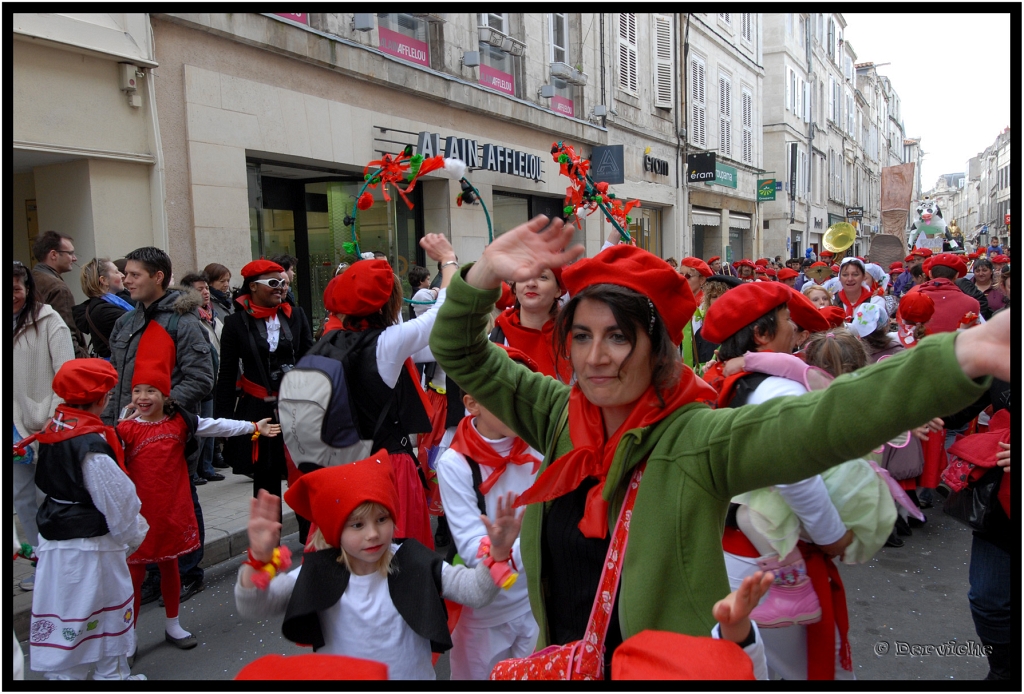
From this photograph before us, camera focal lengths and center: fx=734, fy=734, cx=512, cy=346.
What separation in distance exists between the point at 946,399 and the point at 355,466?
172 cm

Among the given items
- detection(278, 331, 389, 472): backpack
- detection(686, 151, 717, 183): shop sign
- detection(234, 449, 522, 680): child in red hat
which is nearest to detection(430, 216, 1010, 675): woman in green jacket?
detection(234, 449, 522, 680): child in red hat

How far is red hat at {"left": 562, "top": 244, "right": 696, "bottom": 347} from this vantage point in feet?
5.53

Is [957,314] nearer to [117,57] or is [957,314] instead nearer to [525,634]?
[525,634]

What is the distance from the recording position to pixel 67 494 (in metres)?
3.25

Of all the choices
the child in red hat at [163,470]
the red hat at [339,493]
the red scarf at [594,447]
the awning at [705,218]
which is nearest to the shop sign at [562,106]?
the awning at [705,218]

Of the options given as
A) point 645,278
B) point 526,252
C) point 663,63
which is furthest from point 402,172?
point 663,63

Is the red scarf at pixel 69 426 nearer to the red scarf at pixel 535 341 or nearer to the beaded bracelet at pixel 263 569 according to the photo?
the beaded bracelet at pixel 263 569

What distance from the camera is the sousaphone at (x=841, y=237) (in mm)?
18188

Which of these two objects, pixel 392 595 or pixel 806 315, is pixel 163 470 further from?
pixel 806 315

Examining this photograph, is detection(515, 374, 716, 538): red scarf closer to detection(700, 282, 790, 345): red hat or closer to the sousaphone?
detection(700, 282, 790, 345): red hat

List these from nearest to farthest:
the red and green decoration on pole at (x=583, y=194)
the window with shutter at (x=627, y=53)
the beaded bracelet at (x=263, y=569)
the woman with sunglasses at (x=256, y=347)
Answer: the beaded bracelet at (x=263, y=569) → the woman with sunglasses at (x=256, y=347) → the red and green decoration on pole at (x=583, y=194) → the window with shutter at (x=627, y=53)

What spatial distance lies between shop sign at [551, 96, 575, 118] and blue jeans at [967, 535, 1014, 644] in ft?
43.3

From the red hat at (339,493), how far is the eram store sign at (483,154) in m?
8.68

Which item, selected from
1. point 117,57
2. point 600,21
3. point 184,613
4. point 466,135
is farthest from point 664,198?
point 184,613
